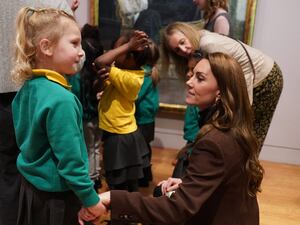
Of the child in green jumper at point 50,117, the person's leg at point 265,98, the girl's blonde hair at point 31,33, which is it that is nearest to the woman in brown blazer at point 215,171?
the child in green jumper at point 50,117

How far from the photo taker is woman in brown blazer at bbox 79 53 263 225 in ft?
3.92

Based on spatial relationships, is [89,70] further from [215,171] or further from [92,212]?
[215,171]

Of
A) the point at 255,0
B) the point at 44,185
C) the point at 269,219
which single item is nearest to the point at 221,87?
the point at 44,185

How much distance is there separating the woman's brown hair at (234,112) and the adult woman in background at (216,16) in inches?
51.0

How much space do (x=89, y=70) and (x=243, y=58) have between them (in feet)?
2.81

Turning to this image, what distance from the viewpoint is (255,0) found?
9.68 ft

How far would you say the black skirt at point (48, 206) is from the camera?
1379mm

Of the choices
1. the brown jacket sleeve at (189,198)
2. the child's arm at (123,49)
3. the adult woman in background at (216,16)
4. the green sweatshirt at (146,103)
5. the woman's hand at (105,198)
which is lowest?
the green sweatshirt at (146,103)

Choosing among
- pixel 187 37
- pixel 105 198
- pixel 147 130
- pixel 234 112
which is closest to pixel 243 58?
pixel 187 37

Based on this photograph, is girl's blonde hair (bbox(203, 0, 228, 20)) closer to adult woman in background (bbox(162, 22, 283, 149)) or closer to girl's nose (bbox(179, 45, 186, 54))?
adult woman in background (bbox(162, 22, 283, 149))

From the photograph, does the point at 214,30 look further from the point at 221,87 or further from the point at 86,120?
the point at 221,87

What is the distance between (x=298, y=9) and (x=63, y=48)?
2.21 metres

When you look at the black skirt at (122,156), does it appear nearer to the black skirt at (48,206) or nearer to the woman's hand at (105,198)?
the black skirt at (48,206)

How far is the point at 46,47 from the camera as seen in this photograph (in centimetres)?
130
